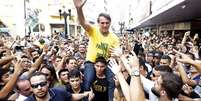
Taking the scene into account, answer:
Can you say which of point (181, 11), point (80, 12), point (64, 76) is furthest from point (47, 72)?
point (181, 11)

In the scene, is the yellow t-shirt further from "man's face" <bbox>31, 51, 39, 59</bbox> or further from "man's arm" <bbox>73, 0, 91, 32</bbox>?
"man's face" <bbox>31, 51, 39, 59</bbox>

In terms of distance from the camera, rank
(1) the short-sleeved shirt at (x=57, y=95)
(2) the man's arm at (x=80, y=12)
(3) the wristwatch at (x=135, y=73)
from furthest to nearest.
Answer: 1. (2) the man's arm at (x=80, y=12)
2. (1) the short-sleeved shirt at (x=57, y=95)
3. (3) the wristwatch at (x=135, y=73)

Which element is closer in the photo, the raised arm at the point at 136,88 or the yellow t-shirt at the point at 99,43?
the raised arm at the point at 136,88

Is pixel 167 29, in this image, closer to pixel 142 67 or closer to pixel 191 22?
pixel 191 22

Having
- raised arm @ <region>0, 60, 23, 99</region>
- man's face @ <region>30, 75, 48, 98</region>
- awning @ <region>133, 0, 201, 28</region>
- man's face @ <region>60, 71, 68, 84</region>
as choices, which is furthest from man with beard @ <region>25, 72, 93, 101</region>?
awning @ <region>133, 0, 201, 28</region>

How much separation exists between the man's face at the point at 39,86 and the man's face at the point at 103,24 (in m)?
1.63

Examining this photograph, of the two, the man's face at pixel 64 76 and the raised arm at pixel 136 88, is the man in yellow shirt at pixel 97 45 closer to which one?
the man's face at pixel 64 76

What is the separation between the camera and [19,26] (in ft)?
159

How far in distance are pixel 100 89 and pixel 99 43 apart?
27.8 inches

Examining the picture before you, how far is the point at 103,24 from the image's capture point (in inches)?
243

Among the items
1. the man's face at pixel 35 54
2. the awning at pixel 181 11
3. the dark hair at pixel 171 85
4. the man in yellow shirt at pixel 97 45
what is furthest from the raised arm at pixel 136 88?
the awning at pixel 181 11

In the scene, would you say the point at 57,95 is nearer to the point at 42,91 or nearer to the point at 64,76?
the point at 42,91

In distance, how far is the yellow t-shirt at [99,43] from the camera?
20.8ft

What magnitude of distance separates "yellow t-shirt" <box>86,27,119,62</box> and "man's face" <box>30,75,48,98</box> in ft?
5.60
